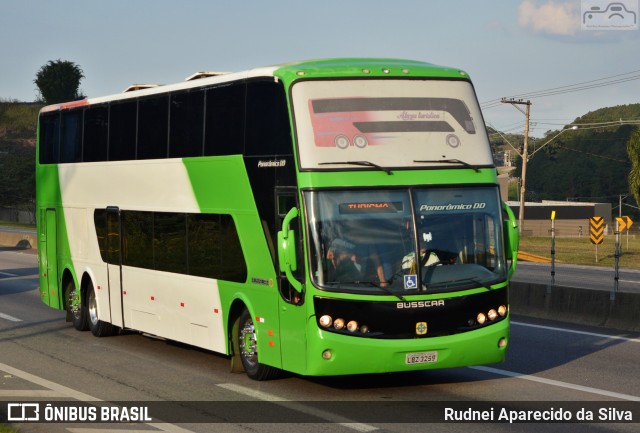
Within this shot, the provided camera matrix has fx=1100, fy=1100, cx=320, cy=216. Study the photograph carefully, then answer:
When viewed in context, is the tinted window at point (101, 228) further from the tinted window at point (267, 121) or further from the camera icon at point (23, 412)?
the camera icon at point (23, 412)

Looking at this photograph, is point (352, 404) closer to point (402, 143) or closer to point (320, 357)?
point (320, 357)

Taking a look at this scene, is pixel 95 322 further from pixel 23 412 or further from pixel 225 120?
pixel 23 412

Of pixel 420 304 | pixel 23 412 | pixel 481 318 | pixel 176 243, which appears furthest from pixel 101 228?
pixel 481 318

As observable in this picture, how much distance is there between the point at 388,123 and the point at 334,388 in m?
3.13

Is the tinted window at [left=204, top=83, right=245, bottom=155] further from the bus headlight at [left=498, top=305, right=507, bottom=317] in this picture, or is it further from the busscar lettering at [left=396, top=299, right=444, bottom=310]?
the bus headlight at [left=498, top=305, right=507, bottom=317]

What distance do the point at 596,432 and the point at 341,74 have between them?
15.9ft

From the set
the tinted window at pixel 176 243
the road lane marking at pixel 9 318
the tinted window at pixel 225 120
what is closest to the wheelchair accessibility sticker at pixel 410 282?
the tinted window at pixel 176 243

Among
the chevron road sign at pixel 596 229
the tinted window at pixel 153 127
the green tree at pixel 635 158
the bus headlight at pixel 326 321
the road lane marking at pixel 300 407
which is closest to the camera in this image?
the road lane marking at pixel 300 407

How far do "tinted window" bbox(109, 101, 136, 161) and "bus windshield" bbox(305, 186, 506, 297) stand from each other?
5.98m

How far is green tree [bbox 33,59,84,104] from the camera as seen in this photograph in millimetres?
136875

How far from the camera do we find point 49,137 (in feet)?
67.9

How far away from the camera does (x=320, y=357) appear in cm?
1159

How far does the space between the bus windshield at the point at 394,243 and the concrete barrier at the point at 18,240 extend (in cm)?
4292

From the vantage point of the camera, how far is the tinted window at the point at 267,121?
12359 mm
